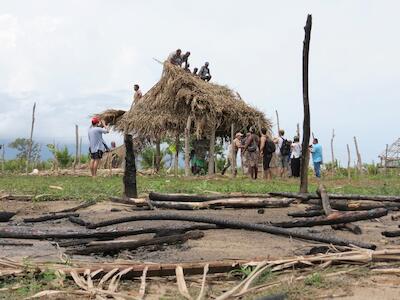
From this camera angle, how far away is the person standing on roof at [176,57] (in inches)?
806

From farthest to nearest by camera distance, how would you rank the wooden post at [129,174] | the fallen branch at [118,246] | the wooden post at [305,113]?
the wooden post at [305,113], the wooden post at [129,174], the fallen branch at [118,246]

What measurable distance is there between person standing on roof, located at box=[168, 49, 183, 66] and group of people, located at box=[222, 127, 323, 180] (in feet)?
12.4

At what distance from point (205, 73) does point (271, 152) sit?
21.0 feet

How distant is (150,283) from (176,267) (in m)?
0.21

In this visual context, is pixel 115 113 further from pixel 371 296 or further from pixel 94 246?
pixel 371 296

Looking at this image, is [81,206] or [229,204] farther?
[81,206]

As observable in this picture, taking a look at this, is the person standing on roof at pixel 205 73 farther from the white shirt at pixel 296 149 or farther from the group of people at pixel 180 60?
the white shirt at pixel 296 149

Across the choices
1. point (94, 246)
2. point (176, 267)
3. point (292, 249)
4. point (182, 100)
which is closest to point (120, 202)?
point (94, 246)

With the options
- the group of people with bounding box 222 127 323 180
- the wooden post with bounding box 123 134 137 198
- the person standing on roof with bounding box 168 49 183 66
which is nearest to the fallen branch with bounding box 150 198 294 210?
the wooden post with bounding box 123 134 137 198

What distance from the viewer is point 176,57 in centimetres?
2066

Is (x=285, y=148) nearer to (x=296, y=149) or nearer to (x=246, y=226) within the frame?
(x=296, y=149)

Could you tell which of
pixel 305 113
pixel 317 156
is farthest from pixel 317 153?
pixel 305 113

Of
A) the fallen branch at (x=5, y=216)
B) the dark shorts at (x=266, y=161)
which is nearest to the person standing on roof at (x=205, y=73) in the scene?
the dark shorts at (x=266, y=161)

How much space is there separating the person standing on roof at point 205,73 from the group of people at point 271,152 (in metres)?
3.56
